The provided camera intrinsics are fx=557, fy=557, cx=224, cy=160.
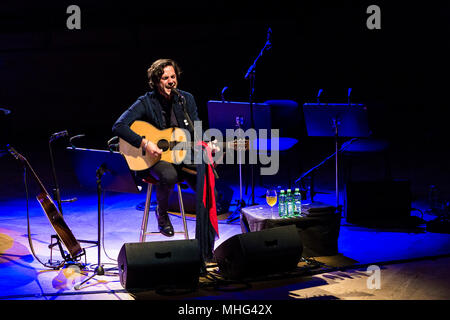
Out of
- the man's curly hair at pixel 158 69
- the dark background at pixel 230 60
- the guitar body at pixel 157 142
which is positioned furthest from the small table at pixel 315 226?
the dark background at pixel 230 60

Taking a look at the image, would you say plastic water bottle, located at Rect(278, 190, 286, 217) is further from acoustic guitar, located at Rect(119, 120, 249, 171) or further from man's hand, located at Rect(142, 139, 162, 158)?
man's hand, located at Rect(142, 139, 162, 158)

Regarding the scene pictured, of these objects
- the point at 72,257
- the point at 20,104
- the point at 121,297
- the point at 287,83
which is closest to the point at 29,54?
the point at 20,104

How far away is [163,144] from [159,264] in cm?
127

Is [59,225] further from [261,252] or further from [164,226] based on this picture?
[261,252]

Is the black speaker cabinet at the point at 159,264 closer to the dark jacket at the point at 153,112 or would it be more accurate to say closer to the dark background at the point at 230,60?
the dark jacket at the point at 153,112

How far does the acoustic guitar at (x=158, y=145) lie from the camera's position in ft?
15.0

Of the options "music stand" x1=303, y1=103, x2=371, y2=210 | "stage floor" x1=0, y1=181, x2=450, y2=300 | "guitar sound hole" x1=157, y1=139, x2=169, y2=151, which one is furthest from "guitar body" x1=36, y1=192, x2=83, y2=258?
"music stand" x1=303, y1=103, x2=371, y2=210

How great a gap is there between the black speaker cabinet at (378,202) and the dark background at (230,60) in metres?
2.14

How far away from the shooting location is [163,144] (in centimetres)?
464
